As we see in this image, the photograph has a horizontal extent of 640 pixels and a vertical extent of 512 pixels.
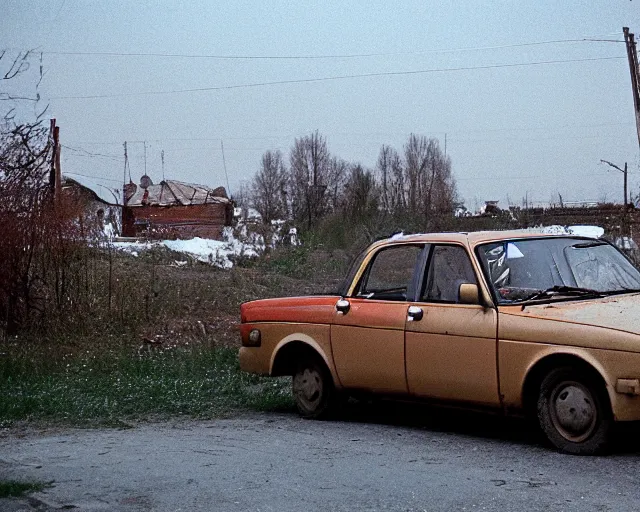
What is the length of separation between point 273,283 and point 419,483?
1958 centimetres

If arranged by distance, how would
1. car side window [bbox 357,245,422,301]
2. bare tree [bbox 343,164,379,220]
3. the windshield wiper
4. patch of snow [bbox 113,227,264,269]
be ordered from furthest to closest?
1. bare tree [bbox 343,164,379,220]
2. patch of snow [bbox 113,227,264,269]
3. car side window [bbox 357,245,422,301]
4. the windshield wiper

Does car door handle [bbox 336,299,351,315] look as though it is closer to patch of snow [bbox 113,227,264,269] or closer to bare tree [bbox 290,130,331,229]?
patch of snow [bbox 113,227,264,269]

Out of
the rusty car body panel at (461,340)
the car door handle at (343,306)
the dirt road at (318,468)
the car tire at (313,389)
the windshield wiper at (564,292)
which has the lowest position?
the dirt road at (318,468)

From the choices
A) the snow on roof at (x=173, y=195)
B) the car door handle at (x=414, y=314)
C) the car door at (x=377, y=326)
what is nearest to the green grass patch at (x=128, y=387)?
the car door at (x=377, y=326)

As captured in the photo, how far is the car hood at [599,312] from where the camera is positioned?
24.5ft

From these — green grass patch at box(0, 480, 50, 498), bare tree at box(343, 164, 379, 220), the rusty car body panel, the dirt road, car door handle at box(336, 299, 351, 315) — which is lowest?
the dirt road

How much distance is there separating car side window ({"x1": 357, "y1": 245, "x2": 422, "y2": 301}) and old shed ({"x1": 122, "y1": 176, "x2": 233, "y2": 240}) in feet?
171

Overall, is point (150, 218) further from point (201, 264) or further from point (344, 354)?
point (344, 354)

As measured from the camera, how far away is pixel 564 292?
8.34 meters

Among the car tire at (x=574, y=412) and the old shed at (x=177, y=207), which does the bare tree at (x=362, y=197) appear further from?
the car tire at (x=574, y=412)

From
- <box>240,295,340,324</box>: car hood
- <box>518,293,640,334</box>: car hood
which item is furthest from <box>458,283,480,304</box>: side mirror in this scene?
<box>240,295,340,324</box>: car hood

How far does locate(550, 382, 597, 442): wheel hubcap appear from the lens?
296 inches

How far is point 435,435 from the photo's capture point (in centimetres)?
867

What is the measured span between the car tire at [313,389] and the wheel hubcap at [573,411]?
2608mm
